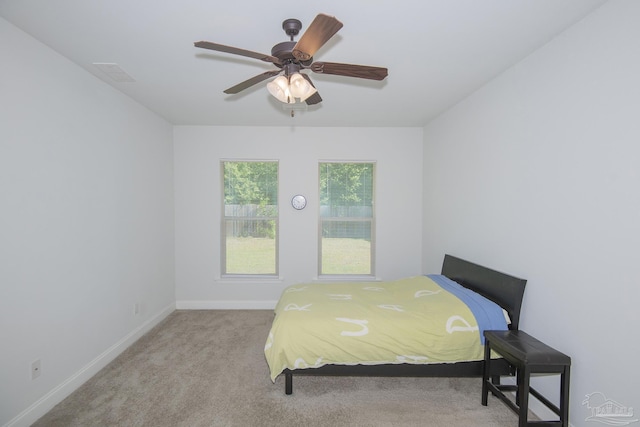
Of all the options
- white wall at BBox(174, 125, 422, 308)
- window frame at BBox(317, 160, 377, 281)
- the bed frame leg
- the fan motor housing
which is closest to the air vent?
white wall at BBox(174, 125, 422, 308)

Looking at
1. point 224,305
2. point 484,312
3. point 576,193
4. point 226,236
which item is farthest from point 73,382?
point 576,193

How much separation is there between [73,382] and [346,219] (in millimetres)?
3467

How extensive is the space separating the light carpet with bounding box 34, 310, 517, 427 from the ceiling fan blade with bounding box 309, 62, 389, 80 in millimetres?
2389

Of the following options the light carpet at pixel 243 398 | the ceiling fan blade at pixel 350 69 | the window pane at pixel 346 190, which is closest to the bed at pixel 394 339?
the light carpet at pixel 243 398

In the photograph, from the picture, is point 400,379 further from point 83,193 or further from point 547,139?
point 83,193

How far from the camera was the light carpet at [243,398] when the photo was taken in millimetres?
2088

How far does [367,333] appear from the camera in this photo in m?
2.25

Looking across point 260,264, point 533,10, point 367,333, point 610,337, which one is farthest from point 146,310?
point 533,10

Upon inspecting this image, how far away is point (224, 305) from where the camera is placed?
432 cm

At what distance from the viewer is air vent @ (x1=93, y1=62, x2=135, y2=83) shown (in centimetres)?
244

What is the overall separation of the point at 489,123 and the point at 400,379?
2524 millimetres

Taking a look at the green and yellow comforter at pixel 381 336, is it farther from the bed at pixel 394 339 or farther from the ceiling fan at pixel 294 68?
the ceiling fan at pixel 294 68

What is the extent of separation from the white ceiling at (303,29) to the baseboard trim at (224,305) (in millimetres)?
2865

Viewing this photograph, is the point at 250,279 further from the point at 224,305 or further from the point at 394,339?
the point at 394,339
